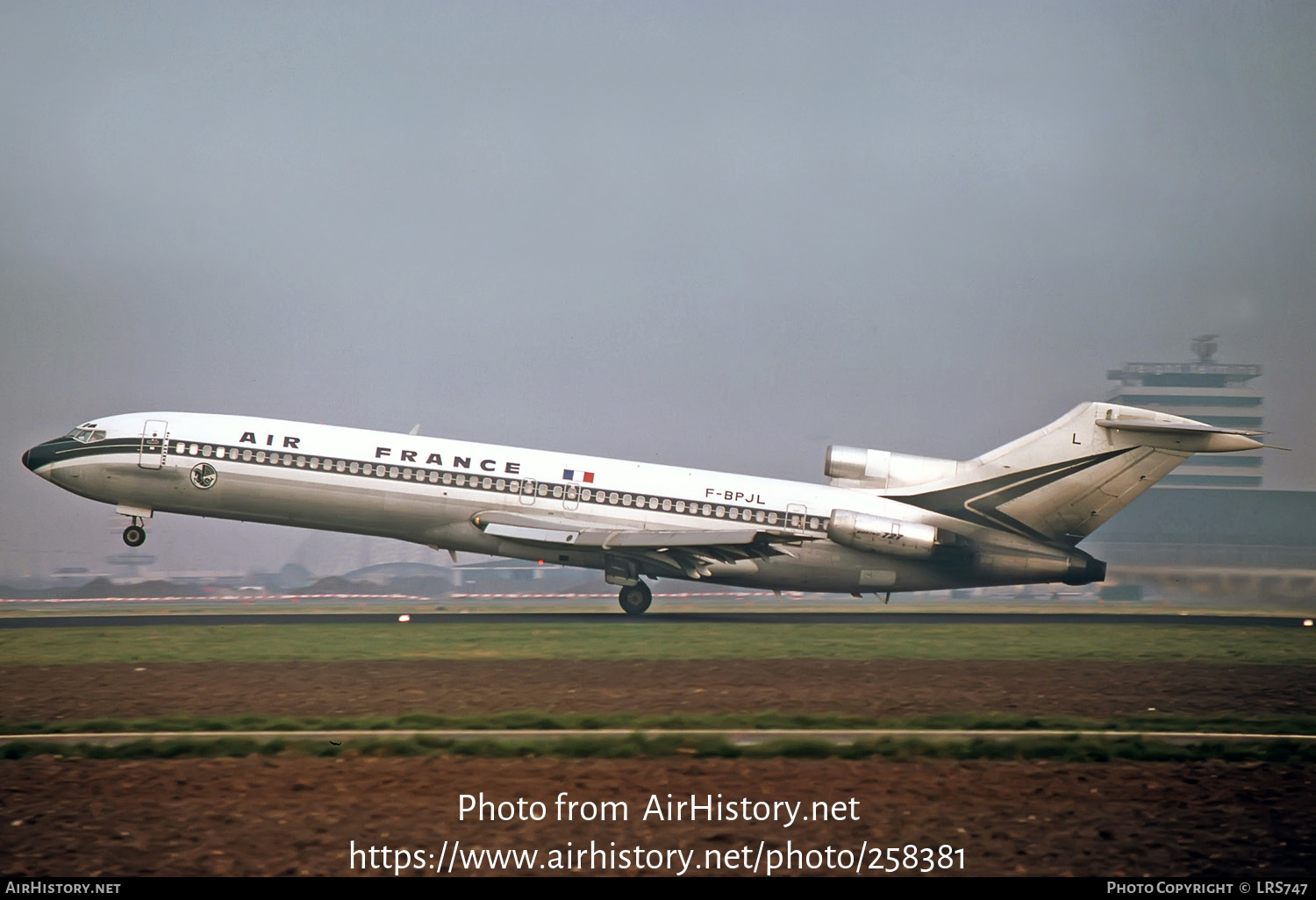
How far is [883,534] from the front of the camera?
86.4 ft

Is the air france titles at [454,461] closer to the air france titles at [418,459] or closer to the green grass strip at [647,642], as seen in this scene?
the air france titles at [418,459]

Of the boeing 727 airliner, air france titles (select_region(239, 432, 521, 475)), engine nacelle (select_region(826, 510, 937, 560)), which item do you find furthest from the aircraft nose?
engine nacelle (select_region(826, 510, 937, 560))

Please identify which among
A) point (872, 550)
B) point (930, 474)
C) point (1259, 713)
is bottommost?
point (1259, 713)

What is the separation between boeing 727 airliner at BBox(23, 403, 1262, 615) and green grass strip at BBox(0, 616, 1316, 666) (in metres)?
1.99

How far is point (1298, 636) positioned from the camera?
23.6 m

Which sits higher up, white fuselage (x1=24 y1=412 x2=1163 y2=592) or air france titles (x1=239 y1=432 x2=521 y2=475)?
air france titles (x1=239 y1=432 x2=521 y2=475)

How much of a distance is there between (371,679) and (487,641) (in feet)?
16.4

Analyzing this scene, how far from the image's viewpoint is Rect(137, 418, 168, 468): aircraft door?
26422 millimetres

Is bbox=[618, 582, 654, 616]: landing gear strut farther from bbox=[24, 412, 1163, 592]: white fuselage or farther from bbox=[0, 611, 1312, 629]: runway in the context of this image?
bbox=[24, 412, 1163, 592]: white fuselage

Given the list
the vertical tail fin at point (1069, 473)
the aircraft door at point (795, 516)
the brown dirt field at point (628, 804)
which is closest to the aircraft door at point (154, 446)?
the brown dirt field at point (628, 804)

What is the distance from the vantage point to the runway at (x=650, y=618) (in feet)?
82.5

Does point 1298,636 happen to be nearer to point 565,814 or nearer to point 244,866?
point 565,814
